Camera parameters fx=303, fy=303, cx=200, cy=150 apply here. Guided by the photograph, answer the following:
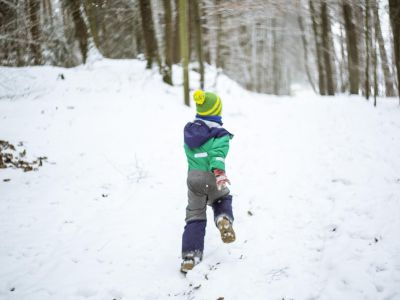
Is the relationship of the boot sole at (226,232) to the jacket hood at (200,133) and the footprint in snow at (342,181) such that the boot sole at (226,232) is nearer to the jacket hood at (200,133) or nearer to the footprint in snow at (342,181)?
the jacket hood at (200,133)

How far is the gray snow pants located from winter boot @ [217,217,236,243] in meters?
0.29

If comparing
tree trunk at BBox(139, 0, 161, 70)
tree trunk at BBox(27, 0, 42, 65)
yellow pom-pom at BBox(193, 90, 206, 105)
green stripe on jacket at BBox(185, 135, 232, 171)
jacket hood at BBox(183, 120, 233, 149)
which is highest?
tree trunk at BBox(139, 0, 161, 70)

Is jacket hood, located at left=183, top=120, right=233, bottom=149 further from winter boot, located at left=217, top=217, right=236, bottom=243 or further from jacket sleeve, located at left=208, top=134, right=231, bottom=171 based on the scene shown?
winter boot, located at left=217, top=217, right=236, bottom=243

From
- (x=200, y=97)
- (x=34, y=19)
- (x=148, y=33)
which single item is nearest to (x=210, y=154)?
(x=200, y=97)

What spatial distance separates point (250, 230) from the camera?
156 inches

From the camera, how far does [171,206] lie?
4.76 metres

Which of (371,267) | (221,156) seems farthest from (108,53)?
(371,267)

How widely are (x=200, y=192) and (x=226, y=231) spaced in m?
0.53

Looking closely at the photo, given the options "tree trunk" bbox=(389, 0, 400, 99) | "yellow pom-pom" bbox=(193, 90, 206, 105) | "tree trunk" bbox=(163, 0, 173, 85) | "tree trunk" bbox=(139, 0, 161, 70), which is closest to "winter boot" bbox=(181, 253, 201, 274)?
"yellow pom-pom" bbox=(193, 90, 206, 105)

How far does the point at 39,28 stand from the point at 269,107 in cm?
917

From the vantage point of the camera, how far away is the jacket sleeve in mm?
3000

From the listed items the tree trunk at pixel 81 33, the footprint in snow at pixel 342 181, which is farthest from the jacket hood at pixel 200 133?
the tree trunk at pixel 81 33

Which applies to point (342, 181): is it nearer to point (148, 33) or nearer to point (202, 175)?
point (202, 175)

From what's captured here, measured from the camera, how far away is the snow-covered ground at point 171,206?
300 cm
